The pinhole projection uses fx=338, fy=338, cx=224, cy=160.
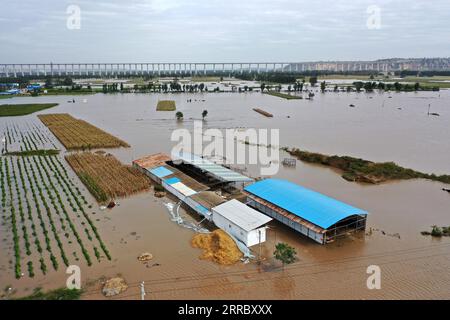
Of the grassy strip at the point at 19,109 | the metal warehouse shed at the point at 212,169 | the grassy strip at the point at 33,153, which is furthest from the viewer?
the grassy strip at the point at 19,109

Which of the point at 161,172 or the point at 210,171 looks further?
the point at 161,172

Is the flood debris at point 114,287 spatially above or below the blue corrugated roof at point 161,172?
below

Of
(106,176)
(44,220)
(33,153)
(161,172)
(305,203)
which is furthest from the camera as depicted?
(33,153)

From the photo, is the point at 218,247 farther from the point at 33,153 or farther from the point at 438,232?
the point at 33,153

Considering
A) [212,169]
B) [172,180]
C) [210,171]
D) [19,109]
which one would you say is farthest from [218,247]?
[19,109]

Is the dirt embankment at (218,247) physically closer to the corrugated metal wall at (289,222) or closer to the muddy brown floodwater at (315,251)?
the muddy brown floodwater at (315,251)

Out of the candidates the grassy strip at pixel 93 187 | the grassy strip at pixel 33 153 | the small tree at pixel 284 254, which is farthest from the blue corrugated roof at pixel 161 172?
the grassy strip at pixel 33 153
